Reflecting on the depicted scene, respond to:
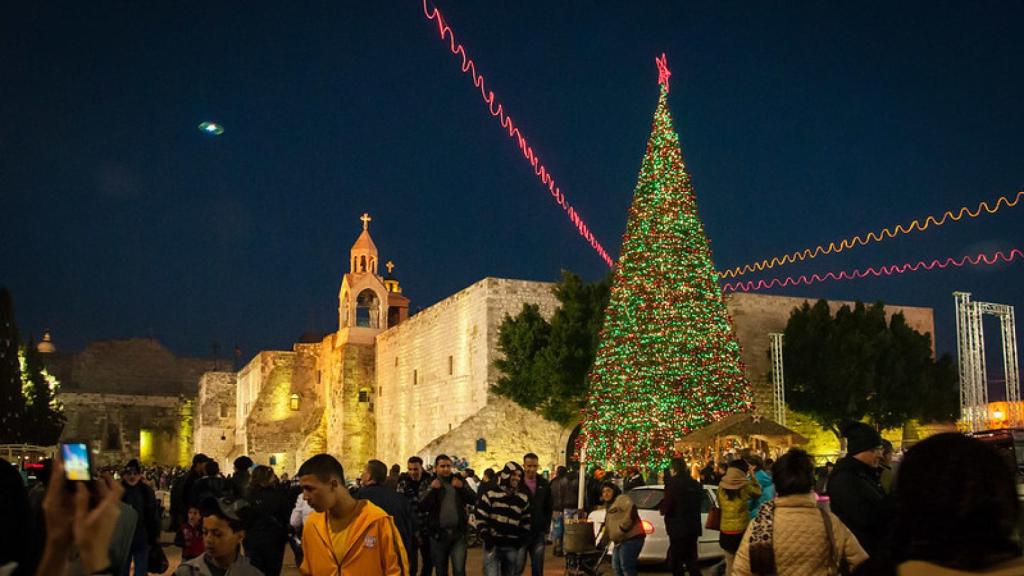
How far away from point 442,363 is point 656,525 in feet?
64.4

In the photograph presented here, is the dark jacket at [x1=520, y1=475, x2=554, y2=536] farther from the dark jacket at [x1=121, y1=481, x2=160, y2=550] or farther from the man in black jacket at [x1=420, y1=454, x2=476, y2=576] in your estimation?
the dark jacket at [x1=121, y1=481, x2=160, y2=550]

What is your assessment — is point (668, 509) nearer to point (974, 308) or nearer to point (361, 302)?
point (974, 308)

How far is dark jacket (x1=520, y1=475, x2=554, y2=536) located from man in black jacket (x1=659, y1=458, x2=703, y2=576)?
1184 millimetres

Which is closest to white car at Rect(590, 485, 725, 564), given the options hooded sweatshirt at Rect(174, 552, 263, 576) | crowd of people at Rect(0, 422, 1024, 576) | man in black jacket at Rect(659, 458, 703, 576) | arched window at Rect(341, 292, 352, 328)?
crowd of people at Rect(0, 422, 1024, 576)

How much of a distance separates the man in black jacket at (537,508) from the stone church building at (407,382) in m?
18.3

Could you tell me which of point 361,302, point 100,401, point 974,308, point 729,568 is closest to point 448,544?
point 729,568

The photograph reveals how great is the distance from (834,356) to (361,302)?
18.4m

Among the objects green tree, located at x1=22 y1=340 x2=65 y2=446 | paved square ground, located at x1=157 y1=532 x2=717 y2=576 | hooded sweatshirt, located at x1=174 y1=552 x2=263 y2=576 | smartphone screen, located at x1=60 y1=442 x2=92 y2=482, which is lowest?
paved square ground, located at x1=157 y1=532 x2=717 y2=576

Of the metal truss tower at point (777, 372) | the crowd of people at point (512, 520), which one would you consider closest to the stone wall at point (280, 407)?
the metal truss tower at point (777, 372)

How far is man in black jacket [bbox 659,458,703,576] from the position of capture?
973 cm

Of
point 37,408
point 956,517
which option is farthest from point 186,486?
point 37,408

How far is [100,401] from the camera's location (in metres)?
60.0

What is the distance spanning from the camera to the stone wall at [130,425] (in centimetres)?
5906

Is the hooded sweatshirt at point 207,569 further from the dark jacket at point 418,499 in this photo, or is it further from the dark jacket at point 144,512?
the dark jacket at point 418,499
